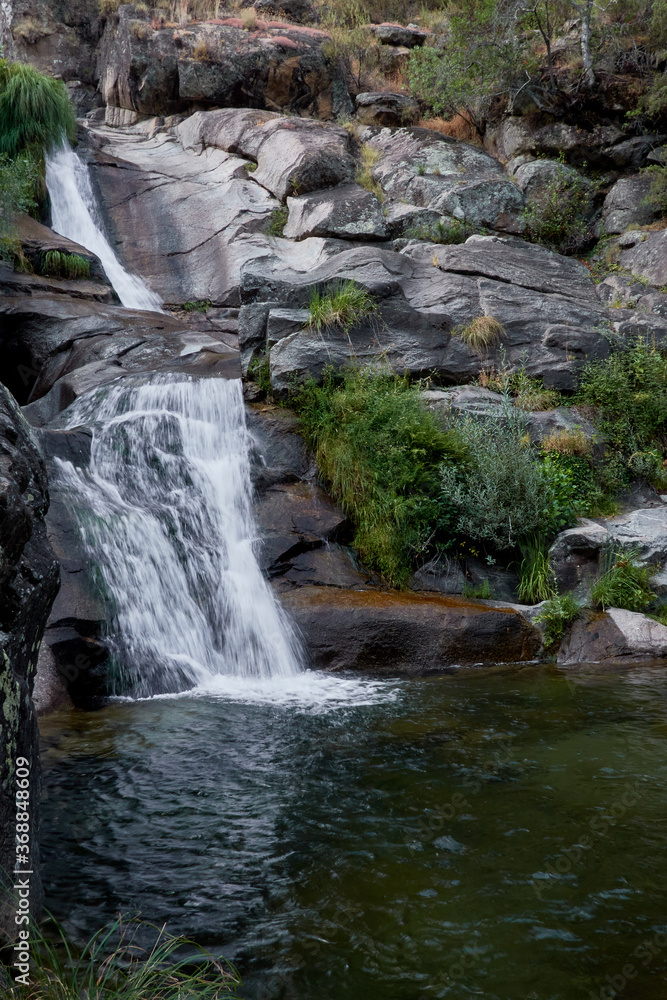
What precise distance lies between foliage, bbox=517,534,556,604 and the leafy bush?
229 cm

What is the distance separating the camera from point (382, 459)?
28.1 ft

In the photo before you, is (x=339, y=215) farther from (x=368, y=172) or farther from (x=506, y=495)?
(x=506, y=495)

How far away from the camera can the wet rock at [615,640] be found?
7.07 meters

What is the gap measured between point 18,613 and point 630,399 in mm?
9037

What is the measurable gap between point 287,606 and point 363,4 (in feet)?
72.3

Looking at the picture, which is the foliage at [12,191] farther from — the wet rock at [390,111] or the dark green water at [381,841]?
the dark green water at [381,841]

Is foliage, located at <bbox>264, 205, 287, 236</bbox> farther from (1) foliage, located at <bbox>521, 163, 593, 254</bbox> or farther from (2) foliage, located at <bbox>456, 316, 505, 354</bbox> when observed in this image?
(2) foliage, located at <bbox>456, 316, 505, 354</bbox>

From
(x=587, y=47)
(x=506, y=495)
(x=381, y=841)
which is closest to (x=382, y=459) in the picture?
(x=506, y=495)

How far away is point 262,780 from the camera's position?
4176 millimetres

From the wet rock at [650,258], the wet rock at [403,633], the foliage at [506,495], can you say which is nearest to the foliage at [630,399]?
the foliage at [506,495]

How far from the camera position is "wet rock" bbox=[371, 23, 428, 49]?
64.8 feet

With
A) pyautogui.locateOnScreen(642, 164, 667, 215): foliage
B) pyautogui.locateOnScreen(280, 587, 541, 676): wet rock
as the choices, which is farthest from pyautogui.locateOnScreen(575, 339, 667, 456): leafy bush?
pyautogui.locateOnScreen(642, 164, 667, 215): foliage

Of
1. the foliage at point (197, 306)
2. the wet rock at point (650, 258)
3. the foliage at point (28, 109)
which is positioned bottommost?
the wet rock at point (650, 258)

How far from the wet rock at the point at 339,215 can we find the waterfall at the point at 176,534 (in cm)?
529
